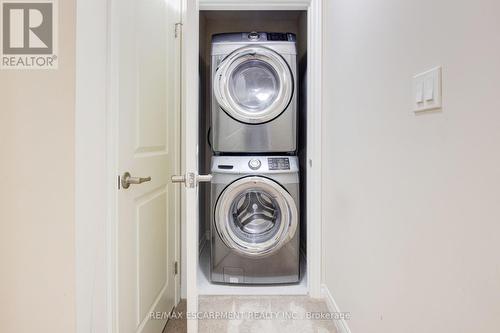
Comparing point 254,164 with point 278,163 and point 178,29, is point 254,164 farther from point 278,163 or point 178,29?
point 178,29

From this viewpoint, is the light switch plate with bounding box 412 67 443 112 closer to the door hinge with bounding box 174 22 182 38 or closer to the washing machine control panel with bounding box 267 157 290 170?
the washing machine control panel with bounding box 267 157 290 170

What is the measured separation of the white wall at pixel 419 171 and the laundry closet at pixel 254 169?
0.63 m

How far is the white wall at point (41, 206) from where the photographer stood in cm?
95

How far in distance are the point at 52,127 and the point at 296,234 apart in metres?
1.69

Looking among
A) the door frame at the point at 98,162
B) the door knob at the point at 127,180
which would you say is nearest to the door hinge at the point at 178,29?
the door frame at the point at 98,162

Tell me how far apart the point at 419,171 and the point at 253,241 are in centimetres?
155

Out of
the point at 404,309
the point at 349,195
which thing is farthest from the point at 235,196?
the point at 404,309

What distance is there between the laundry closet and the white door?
365mm

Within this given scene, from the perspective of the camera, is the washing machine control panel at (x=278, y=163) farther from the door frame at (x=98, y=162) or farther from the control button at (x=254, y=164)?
the door frame at (x=98, y=162)

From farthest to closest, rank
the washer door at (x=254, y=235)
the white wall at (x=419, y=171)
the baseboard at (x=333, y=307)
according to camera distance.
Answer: the washer door at (x=254, y=235) < the baseboard at (x=333, y=307) < the white wall at (x=419, y=171)

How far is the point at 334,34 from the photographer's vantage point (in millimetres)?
1802

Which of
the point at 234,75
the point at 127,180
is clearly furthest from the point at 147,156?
the point at 234,75

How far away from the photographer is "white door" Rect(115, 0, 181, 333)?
1231 mm

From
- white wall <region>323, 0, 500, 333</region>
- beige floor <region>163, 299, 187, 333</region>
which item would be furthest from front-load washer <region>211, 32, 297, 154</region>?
beige floor <region>163, 299, 187, 333</region>
